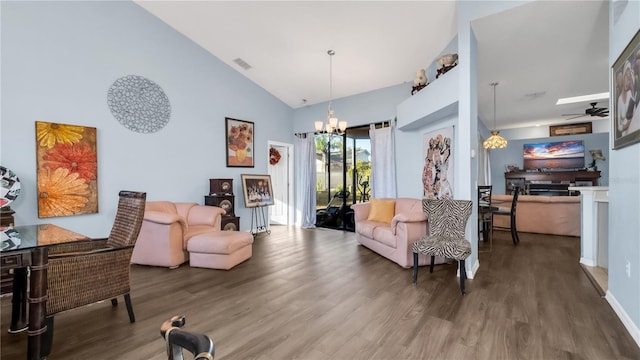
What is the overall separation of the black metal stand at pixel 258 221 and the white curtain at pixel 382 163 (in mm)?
2621

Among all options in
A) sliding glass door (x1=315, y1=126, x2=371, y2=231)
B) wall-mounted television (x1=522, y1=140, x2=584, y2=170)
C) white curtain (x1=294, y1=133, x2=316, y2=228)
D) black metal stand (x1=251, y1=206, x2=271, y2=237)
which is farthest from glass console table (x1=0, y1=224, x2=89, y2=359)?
wall-mounted television (x1=522, y1=140, x2=584, y2=170)

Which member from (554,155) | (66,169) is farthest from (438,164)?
(554,155)

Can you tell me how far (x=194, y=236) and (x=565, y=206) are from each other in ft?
23.0

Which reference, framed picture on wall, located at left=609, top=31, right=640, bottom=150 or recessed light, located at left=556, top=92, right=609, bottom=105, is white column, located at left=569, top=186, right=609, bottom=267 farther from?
recessed light, located at left=556, top=92, right=609, bottom=105

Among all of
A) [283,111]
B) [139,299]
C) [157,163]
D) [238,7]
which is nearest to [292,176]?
[283,111]

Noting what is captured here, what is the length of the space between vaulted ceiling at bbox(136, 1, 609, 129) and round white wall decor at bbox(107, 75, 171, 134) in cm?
126

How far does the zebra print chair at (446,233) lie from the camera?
9.90ft

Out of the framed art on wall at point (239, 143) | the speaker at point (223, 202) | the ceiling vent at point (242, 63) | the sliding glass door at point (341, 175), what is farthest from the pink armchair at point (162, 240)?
the sliding glass door at point (341, 175)

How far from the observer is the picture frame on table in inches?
234

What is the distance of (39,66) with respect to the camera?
355 centimetres

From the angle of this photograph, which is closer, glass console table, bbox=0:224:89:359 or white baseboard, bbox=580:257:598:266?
glass console table, bbox=0:224:89:359

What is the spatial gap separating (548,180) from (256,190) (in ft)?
31.3

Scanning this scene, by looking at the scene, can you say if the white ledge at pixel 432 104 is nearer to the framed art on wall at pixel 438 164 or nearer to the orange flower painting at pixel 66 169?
the framed art on wall at pixel 438 164

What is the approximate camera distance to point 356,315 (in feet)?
8.10
